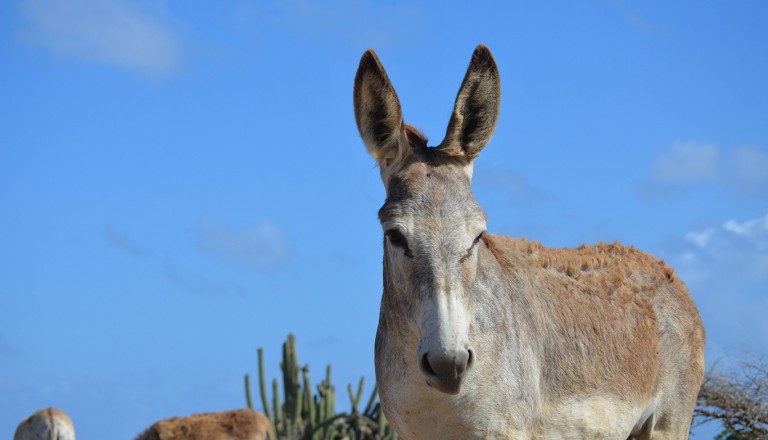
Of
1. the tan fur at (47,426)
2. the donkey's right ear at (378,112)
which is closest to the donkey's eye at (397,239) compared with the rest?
the donkey's right ear at (378,112)

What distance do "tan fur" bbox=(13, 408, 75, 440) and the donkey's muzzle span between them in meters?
10.7

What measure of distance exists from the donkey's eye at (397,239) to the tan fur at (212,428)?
5490 mm

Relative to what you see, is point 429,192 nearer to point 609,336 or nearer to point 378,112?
point 378,112

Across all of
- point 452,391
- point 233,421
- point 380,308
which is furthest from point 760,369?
point 452,391

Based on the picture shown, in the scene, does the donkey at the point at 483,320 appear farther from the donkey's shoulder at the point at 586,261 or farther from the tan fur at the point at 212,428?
the tan fur at the point at 212,428

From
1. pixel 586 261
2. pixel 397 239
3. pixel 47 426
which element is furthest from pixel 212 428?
pixel 397 239

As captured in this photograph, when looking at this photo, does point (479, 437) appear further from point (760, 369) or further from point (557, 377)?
point (760, 369)

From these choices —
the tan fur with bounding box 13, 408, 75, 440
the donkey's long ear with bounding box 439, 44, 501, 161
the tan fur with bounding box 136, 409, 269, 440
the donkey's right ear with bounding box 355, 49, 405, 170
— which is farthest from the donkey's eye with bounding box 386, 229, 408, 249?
the tan fur with bounding box 13, 408, 75, 440

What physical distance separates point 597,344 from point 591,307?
1.10ft

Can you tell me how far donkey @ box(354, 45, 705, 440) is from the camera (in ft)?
17.2

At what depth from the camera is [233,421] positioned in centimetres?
1044

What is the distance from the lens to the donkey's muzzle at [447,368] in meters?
4.91

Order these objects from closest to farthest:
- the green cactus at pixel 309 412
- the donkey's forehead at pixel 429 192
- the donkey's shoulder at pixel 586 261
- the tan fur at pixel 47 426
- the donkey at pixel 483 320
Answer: the donkey at pixel 483 320
the donkey's forehead at pixel 429 192
the donkey's shoulder at pixel 586 261
the tan fur at pixel 47 426
the green cactus at pixel 309 412

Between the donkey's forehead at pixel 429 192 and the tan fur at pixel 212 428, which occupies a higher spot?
the tan fur at pixel 212 428
